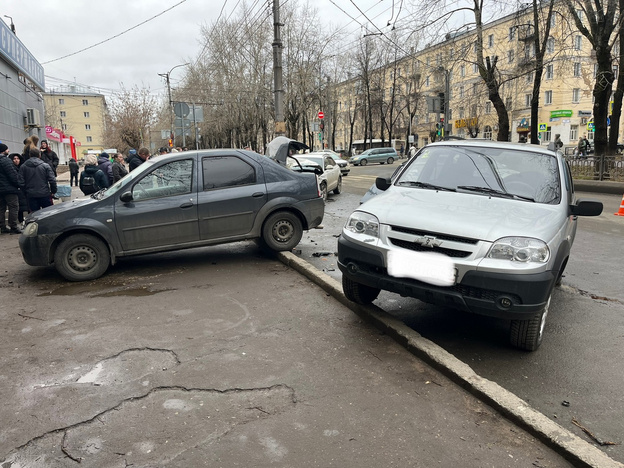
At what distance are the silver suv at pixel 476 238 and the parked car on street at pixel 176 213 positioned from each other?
2493mm

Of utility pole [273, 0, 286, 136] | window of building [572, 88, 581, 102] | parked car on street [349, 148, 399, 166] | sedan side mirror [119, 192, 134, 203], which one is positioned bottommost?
sedan side mirror [119, 192, 134, 203]

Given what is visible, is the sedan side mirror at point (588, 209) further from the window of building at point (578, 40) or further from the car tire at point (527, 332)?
the window of building at point (578, 40)

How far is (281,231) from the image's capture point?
698 cm

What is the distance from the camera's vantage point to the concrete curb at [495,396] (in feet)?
8.01

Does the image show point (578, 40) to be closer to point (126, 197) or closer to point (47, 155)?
point (47, 155)

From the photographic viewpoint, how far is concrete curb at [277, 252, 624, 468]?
2441 mm

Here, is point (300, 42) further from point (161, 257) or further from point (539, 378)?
point (539, 378)

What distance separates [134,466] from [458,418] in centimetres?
190

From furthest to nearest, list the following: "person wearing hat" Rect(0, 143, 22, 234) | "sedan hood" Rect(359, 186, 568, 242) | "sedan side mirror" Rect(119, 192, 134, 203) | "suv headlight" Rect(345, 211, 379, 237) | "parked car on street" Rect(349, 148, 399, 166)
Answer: "parked car on street" Rect(349, 148, 399, 166) < "person wearing hat" Rect(0, 143, 22, 234) < "sedan side mirror" Rect(119, 192, 134, 203) < "suv headlight" Rect(345, 211, 379, 237) < "sedan hood" Rect(359, 186, 568, 242)

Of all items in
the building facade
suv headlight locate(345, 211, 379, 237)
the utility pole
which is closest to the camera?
suv headlight locate(345, 211, 379, 237)

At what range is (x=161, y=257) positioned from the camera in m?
7.31

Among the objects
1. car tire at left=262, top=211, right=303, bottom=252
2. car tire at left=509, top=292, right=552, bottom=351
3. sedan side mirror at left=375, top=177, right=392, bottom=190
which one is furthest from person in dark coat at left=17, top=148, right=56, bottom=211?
car tire at left=509, top=292, right=552, bottom=351

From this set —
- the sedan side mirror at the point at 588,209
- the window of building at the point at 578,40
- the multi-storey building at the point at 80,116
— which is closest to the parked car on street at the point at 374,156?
the window of building at the point at 578,40

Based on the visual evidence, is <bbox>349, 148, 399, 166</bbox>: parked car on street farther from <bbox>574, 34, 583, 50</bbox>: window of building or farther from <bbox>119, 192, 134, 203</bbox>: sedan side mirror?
<bbox>119, 192, 134, 203</bbox>: sedan side mirror
